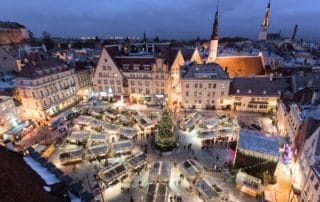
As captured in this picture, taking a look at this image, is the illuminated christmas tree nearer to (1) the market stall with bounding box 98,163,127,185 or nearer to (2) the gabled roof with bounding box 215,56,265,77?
(1) the market stall with bounding box 98,163,127,185

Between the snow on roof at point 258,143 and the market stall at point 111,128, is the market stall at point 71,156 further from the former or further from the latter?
the snow on roof at point 258,143

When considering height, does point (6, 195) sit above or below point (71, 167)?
above

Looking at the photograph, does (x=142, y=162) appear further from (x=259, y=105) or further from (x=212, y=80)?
(x=259, y=105)

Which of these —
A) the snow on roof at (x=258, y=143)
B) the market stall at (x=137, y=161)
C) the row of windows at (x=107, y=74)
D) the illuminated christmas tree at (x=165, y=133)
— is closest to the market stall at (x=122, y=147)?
the market stall at (x=137, y=161)

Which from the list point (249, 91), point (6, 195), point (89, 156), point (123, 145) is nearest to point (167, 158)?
point (123, 145)

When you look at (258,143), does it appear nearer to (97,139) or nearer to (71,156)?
(97,139)

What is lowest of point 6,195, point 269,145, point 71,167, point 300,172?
point 71,167
